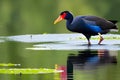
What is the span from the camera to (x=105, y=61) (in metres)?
20.0

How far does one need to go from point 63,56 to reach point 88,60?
4.44 feet

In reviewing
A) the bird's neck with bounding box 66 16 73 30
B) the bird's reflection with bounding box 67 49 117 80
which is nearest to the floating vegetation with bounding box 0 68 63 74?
the bird's reflection with bounding box 67 49 117 80

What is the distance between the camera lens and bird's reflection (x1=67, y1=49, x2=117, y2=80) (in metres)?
18.5

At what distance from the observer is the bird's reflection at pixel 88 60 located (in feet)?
60.7

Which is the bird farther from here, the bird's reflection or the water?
the bird's reflection

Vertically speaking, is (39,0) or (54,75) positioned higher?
(39,0)

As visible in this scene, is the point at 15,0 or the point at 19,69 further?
the point at 15,0

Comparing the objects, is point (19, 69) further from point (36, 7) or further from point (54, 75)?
point (36, 7)

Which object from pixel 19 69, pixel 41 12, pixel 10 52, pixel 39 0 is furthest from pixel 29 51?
pixel 39 0

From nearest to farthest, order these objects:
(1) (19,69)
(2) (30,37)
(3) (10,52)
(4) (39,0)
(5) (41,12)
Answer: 1. (1) (19,69)
2. (3) (10,52)
3. (2) (30,37)
4. (5) (41,12)
5. (4) (39,0)

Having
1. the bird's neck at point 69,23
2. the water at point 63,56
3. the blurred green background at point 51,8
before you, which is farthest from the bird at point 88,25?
the blurred green background at point 51,8

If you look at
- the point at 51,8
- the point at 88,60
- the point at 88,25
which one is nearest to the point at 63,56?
the point at 88,60

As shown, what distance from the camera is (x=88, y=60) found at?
2030 cm

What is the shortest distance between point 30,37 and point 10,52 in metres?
6.71
